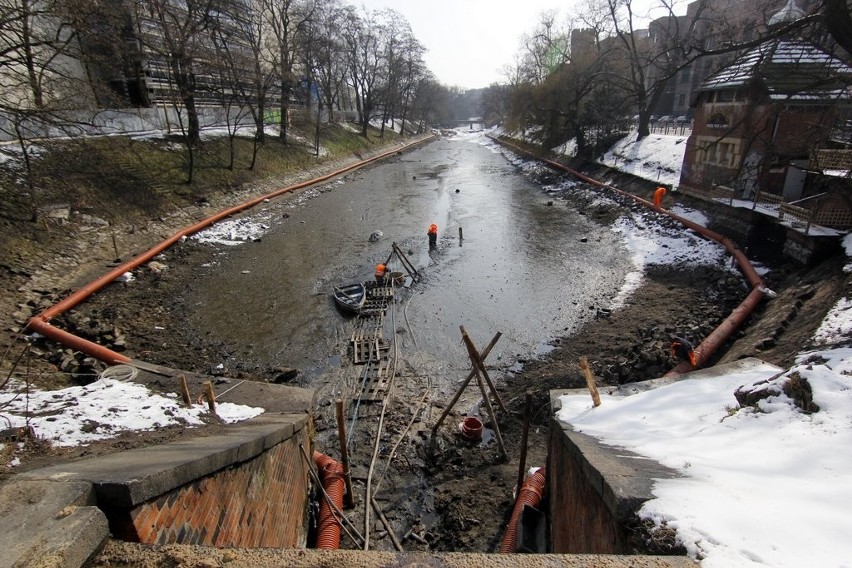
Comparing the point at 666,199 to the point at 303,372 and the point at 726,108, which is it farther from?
the point at 303,372

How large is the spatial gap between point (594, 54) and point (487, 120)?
328 ft

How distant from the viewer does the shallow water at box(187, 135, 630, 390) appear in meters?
11.1

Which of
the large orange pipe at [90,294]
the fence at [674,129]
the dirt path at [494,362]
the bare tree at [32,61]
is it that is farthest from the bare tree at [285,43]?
the fence at [674,129]

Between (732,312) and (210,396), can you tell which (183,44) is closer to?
(210,396)

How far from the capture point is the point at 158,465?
10.3ft

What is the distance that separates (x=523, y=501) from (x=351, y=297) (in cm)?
836

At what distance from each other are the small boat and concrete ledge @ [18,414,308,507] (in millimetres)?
7457

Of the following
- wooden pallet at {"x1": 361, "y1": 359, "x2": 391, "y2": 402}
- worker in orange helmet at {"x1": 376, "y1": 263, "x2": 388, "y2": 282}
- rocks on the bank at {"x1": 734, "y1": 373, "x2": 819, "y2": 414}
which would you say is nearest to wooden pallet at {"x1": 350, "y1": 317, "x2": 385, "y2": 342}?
wooden pallet at {"x1": 361, "y1": 359, "x2": 391, "y2": 402}

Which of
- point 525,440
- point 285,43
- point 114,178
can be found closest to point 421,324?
point 525,440

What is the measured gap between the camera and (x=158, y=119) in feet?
77.4

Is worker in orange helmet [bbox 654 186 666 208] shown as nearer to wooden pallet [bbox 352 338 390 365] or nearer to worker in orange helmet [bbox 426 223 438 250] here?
worker in orange helmet [bbox 426 223 438 250]

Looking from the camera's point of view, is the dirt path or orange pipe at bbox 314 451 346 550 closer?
orange pipe at bbox 314 451 346 550

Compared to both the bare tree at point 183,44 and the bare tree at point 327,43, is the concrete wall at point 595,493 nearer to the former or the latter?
the bare tree at point 183,44

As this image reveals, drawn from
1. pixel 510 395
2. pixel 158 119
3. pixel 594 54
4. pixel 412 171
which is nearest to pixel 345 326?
pixel 510 395
